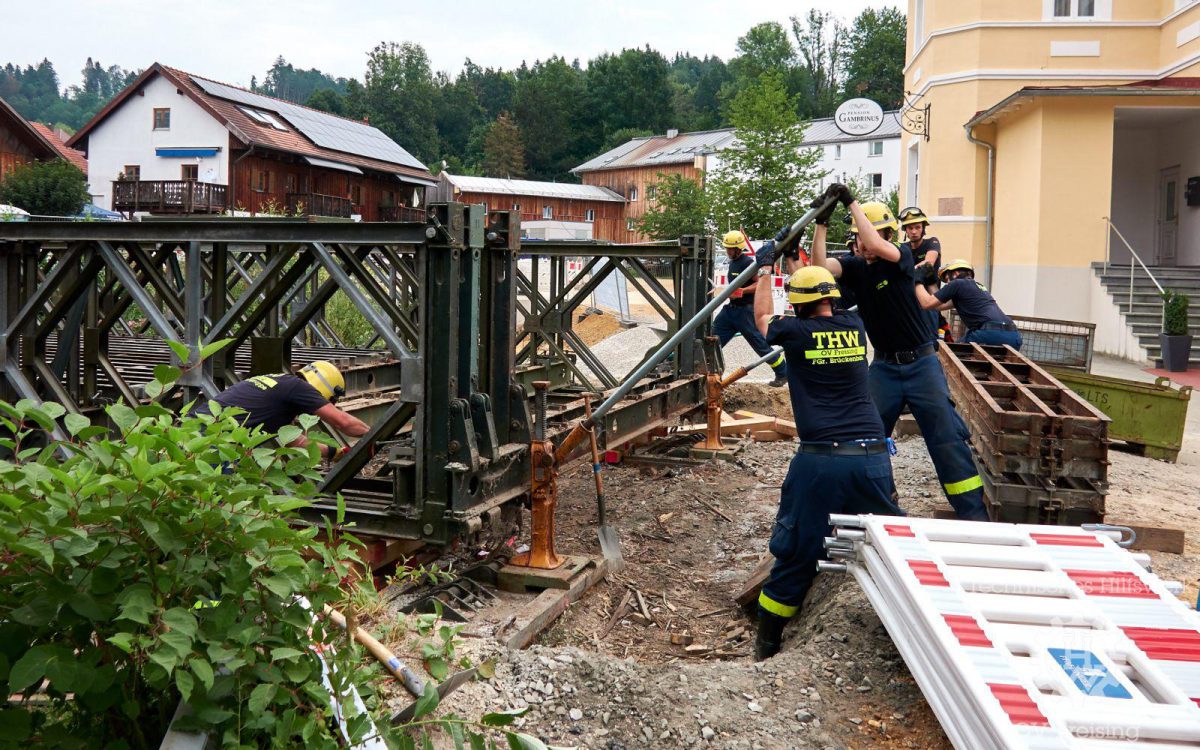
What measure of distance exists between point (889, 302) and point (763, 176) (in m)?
33.8

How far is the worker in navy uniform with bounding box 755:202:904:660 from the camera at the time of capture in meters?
5.30

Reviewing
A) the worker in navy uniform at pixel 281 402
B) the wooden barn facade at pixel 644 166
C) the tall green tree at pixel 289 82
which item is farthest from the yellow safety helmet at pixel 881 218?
the tall green tree at pixel 289 82

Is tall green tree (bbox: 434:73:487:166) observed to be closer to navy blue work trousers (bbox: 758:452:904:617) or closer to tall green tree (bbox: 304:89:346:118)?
tall green tree (bbox: 304:89:346:118)

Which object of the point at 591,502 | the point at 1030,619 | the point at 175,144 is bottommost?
the point at 591,502

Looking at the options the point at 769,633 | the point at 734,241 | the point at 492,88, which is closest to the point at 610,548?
the point at 769,633

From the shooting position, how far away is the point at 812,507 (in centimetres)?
530

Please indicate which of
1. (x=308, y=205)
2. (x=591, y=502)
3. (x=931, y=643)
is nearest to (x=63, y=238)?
(x=591, y=502)

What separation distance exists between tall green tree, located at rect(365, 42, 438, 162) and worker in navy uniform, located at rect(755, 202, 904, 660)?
95.2m

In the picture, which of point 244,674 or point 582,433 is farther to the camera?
point 582,433

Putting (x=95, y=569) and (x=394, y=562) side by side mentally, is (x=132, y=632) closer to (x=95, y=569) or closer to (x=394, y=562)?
(x=95, y=569)

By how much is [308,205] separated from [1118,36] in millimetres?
30443

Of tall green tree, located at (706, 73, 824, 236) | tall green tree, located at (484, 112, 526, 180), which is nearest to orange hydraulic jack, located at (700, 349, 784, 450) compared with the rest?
tall green tree, located at (706, 73, 824, 236)

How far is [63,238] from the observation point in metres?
6.35

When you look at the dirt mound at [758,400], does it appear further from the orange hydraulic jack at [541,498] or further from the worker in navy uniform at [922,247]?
the orange hydraulic jack at [541,498]
